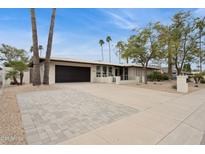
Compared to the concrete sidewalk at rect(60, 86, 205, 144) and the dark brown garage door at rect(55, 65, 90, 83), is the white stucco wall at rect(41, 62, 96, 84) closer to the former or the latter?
the dark brown garage door at rect(55, 65, 90, 83)

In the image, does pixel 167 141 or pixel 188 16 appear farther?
pixel 188 16

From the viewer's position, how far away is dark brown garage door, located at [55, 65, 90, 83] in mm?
15703

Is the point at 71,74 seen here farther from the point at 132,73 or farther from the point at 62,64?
the point at 132,73

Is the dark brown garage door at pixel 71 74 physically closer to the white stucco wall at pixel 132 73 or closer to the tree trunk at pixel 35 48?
the tree trunk at pixel 35 48

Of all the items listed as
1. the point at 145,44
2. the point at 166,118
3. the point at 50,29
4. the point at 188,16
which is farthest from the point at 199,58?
the point at 50,29

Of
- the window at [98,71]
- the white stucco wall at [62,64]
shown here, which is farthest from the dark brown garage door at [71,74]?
the window at [98,71]

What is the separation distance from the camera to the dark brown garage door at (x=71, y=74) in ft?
51.5

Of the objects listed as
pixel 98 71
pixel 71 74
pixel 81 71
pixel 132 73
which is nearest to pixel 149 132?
pixel 71 74

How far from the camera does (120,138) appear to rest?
2.80m

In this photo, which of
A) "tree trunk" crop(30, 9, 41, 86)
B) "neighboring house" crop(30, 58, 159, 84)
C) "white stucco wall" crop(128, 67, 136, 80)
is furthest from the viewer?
"white stucco wall" crop(128, 67, 136, 80)

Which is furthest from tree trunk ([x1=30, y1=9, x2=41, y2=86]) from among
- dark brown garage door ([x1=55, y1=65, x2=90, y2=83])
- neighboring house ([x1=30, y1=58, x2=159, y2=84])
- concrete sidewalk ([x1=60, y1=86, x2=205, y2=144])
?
concrete sidewalk ([x1=60, y1=86, x2=205, y2=144])

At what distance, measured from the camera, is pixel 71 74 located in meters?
16.9
